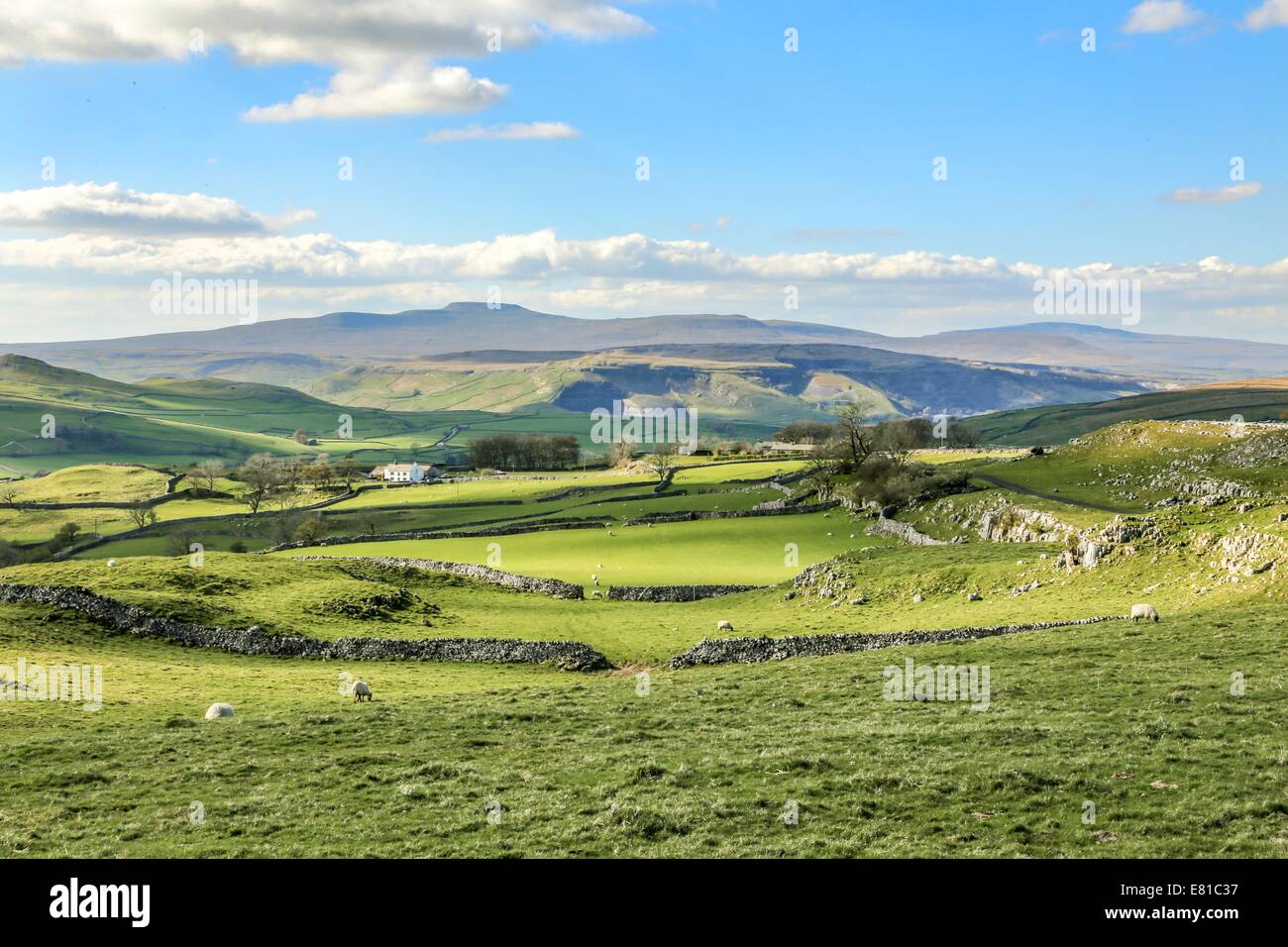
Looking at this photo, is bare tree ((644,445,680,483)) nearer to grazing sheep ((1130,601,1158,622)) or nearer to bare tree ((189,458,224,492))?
bare tree ((189,458,224,492))

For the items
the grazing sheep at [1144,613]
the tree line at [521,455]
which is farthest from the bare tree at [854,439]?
the tree line at [521,455]

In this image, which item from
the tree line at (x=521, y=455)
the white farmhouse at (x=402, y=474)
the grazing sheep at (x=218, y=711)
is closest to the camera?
the grazing sheep at (x=218, y=711)

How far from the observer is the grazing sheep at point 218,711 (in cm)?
2684

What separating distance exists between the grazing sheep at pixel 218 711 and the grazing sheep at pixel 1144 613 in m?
28.9

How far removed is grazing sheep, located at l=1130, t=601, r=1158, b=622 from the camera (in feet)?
106

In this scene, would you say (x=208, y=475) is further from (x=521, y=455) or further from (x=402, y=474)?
(x=521, y=455)

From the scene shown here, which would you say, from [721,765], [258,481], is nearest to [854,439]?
[721,765]

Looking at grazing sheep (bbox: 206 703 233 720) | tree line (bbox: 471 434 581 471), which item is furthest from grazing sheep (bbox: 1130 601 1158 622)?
tree line (bbox: 471 434 581 471)

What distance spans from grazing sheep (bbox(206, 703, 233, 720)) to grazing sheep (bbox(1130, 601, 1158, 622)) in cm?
2890

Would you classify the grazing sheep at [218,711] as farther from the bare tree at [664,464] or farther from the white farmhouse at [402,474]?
the white farmhouse at [402,474]

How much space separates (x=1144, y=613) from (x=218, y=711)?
96.7 ft

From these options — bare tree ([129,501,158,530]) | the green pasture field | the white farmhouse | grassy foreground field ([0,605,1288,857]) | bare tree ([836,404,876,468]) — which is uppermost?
bare tree ([836,404,876,468])
